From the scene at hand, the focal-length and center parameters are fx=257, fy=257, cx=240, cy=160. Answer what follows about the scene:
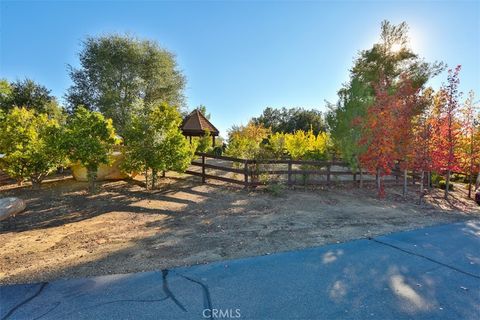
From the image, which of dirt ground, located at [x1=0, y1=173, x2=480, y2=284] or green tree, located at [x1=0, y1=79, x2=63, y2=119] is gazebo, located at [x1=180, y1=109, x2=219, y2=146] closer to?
green tree, located at [x1=0, y1=79, x2=63, y2=119]

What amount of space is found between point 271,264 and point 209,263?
947mm

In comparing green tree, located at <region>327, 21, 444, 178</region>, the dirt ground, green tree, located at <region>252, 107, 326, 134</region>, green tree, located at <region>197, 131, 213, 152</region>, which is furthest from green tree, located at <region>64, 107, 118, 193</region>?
green tree, located at <region>252, 107, 326, 134</region>

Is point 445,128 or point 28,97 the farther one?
point 28,97

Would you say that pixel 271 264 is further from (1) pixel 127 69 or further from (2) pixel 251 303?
(1) pixel 127 69

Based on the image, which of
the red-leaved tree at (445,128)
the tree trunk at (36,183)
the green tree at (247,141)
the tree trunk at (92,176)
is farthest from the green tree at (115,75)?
the red-leaved tree at (445,128)

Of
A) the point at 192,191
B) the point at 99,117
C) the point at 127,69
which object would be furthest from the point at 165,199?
the point at 127,69

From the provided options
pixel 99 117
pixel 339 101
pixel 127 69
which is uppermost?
pixel 127 69

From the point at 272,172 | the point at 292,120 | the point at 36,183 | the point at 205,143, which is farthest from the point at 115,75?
the point at 292,120

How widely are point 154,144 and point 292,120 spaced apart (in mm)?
39375

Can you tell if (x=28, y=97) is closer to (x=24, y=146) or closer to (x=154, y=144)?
(x=24, y=146)

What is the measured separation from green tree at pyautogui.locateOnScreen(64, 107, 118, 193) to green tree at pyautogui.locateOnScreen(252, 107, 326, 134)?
32754mm

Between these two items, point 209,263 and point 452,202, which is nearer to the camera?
point 209,263

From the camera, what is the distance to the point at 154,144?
28.6 feet

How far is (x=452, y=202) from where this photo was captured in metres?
9.85
